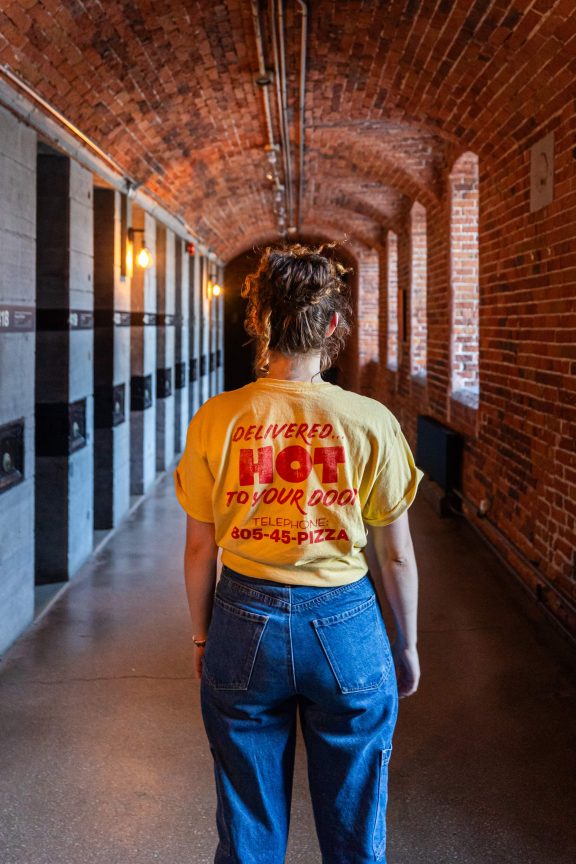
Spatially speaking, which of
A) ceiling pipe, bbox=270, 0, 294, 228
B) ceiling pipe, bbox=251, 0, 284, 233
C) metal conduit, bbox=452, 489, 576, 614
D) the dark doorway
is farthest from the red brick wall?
the dark doorway

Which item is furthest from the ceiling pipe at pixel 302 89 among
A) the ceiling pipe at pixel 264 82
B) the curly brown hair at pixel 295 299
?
the curly brown hair at pixel 295 299

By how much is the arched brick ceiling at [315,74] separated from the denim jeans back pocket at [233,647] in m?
3.66

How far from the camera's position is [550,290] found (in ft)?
16.8

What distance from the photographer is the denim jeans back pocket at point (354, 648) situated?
183 cm

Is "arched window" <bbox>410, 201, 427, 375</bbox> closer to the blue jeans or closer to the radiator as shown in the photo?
the radiator

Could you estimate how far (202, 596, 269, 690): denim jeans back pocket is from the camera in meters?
1.84

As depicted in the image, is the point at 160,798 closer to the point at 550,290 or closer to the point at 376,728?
the point at 376,728

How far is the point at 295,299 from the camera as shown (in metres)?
1.88

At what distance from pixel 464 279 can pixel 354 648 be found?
7107 millimetres

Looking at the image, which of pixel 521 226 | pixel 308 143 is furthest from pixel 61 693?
pixel 308 143

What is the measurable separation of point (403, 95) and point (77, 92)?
2553 mm

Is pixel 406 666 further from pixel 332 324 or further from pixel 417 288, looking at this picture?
pixel 417 288

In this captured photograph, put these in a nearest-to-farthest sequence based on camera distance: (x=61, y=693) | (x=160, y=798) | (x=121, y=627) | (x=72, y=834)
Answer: (x=72, y=834) < (x=160, y=798) < (x=61, y=693) < (x=121, y=627)

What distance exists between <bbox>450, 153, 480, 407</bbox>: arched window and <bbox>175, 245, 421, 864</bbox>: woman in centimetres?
667
